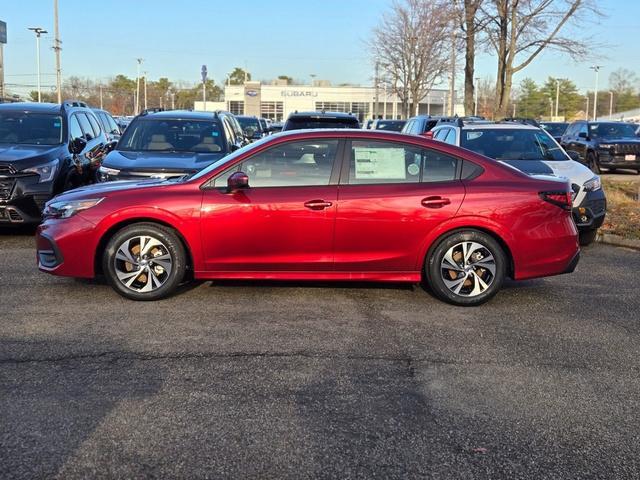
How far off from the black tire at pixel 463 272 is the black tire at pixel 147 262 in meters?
2.30

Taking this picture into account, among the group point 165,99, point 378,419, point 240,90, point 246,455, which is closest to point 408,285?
point 378,419

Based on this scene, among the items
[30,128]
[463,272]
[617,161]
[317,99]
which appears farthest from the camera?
[317,99]

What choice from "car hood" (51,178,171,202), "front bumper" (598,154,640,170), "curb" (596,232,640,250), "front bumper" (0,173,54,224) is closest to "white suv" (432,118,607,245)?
"curb" (596,232,640,250)

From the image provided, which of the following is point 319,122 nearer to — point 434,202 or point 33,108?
point 33,108

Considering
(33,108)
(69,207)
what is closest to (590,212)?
(69,207)

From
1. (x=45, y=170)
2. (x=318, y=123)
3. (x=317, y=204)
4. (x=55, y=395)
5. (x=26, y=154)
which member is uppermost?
(x=318, y=123)

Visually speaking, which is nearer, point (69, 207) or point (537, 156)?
point (69, 207)

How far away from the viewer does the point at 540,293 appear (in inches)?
269

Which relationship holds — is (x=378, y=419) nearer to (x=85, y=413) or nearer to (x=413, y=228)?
(x=85, y=413)

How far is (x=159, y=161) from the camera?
953cm

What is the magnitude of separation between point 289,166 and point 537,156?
557 centimetres

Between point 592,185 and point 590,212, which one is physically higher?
point 592,185

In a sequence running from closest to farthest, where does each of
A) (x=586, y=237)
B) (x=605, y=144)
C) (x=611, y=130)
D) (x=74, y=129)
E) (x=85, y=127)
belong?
(x=586, y=237) < (x=74, y=129) < (x=85, y=127) < (x=605, y=144) < (x=611, y=130)

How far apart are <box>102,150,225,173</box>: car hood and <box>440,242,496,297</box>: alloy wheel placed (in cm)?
436
